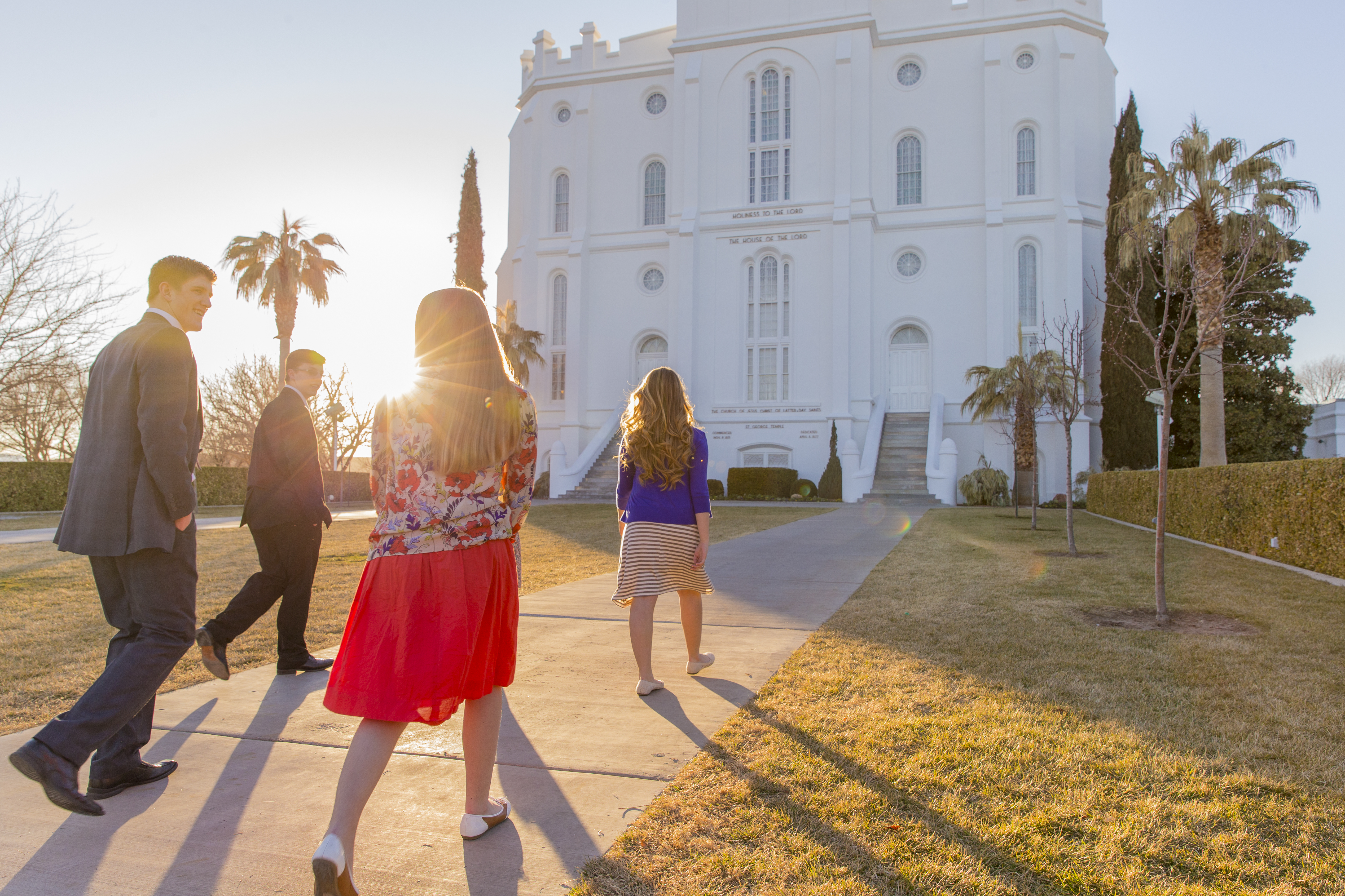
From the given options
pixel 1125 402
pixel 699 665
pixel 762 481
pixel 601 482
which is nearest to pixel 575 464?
pixel 601 482

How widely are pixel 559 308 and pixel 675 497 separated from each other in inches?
1209

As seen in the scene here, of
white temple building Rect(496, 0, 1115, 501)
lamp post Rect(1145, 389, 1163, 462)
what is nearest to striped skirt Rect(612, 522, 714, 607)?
lamp post Rect(1145, 389, 1163, 462)

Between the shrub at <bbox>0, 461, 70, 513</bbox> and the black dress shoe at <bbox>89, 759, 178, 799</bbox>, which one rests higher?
the shrub at <bbox>0, 461, 70, 513</bbox>

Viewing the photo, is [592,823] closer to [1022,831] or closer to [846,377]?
[1022,831]

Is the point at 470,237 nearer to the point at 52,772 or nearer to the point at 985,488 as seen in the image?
the point at 985,488

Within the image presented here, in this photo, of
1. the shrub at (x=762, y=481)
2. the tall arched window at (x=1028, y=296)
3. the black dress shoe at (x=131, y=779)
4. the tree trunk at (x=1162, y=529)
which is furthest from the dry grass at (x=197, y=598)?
the tall arched window at (x=1028, y=296)

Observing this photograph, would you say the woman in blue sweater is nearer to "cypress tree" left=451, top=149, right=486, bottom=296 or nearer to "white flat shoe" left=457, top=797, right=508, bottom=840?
"white flat shoe" left=457, top=797, right=508, bottom=840

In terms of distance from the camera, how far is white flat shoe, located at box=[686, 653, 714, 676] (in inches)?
191

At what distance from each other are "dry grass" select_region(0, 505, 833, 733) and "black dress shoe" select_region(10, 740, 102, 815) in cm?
133

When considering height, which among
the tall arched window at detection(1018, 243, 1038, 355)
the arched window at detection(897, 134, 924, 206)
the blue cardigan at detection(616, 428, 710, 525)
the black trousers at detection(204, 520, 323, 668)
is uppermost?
the arched window at detection(897, 134, 924, 206)

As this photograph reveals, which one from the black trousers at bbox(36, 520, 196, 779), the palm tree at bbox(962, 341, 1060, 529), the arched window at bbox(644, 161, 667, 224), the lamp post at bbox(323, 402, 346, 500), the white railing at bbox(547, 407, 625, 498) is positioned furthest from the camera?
the arched window at bbox(644, 161, 667, 224)

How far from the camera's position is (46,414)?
27734 mm

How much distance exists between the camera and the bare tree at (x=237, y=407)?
3700 cm

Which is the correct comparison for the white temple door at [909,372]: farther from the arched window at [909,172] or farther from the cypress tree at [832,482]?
the arched window at [909,172]
